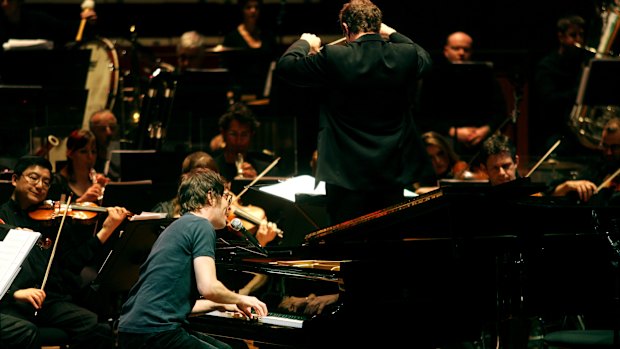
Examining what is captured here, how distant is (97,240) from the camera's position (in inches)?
242

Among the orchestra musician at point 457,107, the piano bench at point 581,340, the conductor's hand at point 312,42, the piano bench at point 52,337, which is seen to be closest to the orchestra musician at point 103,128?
the piano bench at point 52,337

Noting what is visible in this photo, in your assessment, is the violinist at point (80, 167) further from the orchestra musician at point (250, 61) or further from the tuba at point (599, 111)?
the tuba at point (599, 111)

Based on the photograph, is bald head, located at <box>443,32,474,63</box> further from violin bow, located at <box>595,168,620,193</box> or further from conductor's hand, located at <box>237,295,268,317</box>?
conductor's hand, located at <box>237,295,268,317</box>

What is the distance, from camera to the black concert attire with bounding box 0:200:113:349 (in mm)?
5758

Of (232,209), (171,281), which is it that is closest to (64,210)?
(232,209)

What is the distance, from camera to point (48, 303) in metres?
5.95

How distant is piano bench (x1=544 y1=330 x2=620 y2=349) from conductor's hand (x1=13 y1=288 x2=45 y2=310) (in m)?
2.58

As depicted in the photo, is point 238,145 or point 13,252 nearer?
point 13,252

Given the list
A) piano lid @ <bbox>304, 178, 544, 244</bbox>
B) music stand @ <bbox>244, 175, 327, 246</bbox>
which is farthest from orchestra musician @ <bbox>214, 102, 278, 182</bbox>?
piano lid @ <bbox>304, 178, 544, 244</bbox>

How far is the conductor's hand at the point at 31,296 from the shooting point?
5430 mm

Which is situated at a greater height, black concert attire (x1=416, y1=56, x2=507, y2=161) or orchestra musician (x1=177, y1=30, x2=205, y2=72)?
orchestra musician (x1=177, y1=30, x2=205, y2=72)

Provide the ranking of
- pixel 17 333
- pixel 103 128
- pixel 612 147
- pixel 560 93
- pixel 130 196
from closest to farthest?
pixel 17 333, pixel 130 196, pixel 612 147, pixel 103 128, pixel 560 93

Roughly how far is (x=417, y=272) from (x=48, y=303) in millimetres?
2572

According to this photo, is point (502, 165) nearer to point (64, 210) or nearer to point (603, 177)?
point (603, 177)
